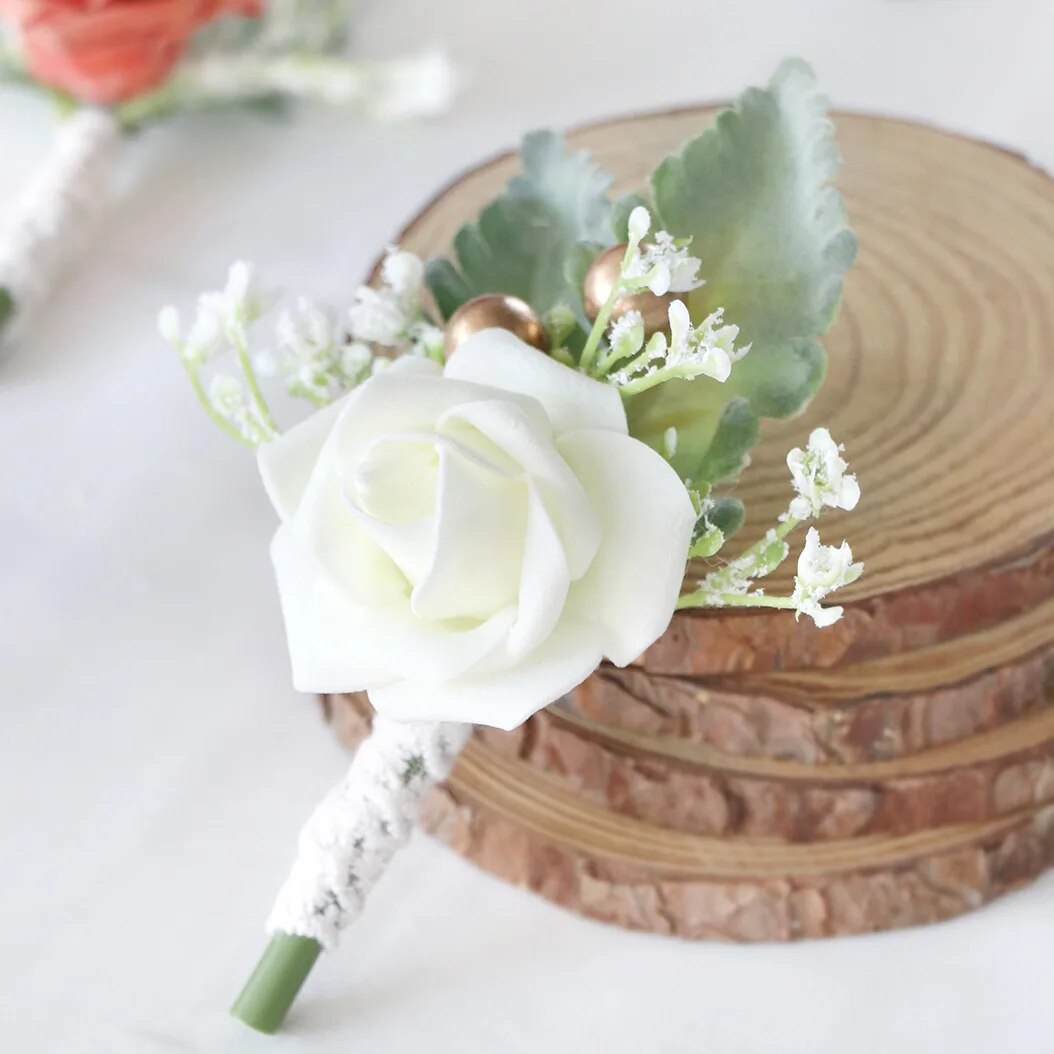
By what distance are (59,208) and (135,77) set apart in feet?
0.52

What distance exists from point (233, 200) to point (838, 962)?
2.77ft

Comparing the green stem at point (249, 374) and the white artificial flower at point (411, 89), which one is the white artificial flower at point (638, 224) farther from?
the white artificial flower at point (411, 89)

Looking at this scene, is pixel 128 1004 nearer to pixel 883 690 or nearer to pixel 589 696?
pixel 589 696

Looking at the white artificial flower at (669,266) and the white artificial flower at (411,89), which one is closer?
the white artificial flower at (669,266)

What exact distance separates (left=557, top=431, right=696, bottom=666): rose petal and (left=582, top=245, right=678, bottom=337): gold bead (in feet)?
0.34

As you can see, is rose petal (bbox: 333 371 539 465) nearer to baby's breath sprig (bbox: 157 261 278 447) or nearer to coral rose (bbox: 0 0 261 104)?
baby's breath sprig (bbox: 157 261 278 447)

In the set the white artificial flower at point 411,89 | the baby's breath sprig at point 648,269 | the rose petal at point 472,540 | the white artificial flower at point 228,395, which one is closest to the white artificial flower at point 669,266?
the baby's breath sprig at point 648,269

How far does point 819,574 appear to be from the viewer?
53 cm

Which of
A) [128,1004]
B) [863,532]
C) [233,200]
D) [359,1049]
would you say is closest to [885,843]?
[863,532]

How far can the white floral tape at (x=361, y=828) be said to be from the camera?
0.63 metres

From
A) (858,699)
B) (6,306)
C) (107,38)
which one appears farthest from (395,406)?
(107,38)

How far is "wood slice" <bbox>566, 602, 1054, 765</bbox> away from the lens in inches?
25.6

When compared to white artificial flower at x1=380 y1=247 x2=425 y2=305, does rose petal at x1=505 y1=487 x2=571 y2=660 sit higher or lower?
lower

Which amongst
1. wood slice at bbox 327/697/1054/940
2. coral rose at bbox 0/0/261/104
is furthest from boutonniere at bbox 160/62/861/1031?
coral rose at bbox 0/0/261/104
